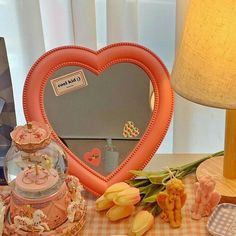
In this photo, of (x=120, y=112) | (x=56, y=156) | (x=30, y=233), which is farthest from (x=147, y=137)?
(x=30, y=233)

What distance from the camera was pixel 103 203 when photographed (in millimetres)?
894

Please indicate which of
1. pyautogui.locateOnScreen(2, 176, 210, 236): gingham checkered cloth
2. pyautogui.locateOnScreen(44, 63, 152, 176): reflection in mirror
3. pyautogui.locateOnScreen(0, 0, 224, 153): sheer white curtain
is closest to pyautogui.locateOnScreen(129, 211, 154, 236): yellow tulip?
pyautogui.locateOnScreen(2, 176, 210, 236): gingham checkered cloth

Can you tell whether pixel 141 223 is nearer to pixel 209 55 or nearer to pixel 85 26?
pixel 209 55

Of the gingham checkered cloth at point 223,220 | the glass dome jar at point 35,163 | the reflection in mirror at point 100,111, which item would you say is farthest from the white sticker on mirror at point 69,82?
the gingham checkered cloth at point 223,220

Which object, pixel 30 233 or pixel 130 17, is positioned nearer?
pixel 30 233

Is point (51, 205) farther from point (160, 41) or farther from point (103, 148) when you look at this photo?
point (160, 41)

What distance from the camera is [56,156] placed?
2.86ft

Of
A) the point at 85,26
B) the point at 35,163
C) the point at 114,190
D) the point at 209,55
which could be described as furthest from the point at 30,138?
the point at 85,26

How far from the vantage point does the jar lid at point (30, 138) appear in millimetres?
774

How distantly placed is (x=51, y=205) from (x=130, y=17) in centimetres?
51

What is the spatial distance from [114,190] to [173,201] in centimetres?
11

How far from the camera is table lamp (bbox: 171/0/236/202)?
73cm

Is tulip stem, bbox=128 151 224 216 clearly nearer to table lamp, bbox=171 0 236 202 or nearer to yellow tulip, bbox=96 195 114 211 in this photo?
yellow tulip, bbox=96 195 114 211

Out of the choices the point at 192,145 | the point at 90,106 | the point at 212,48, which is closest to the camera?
the point at 212,48
